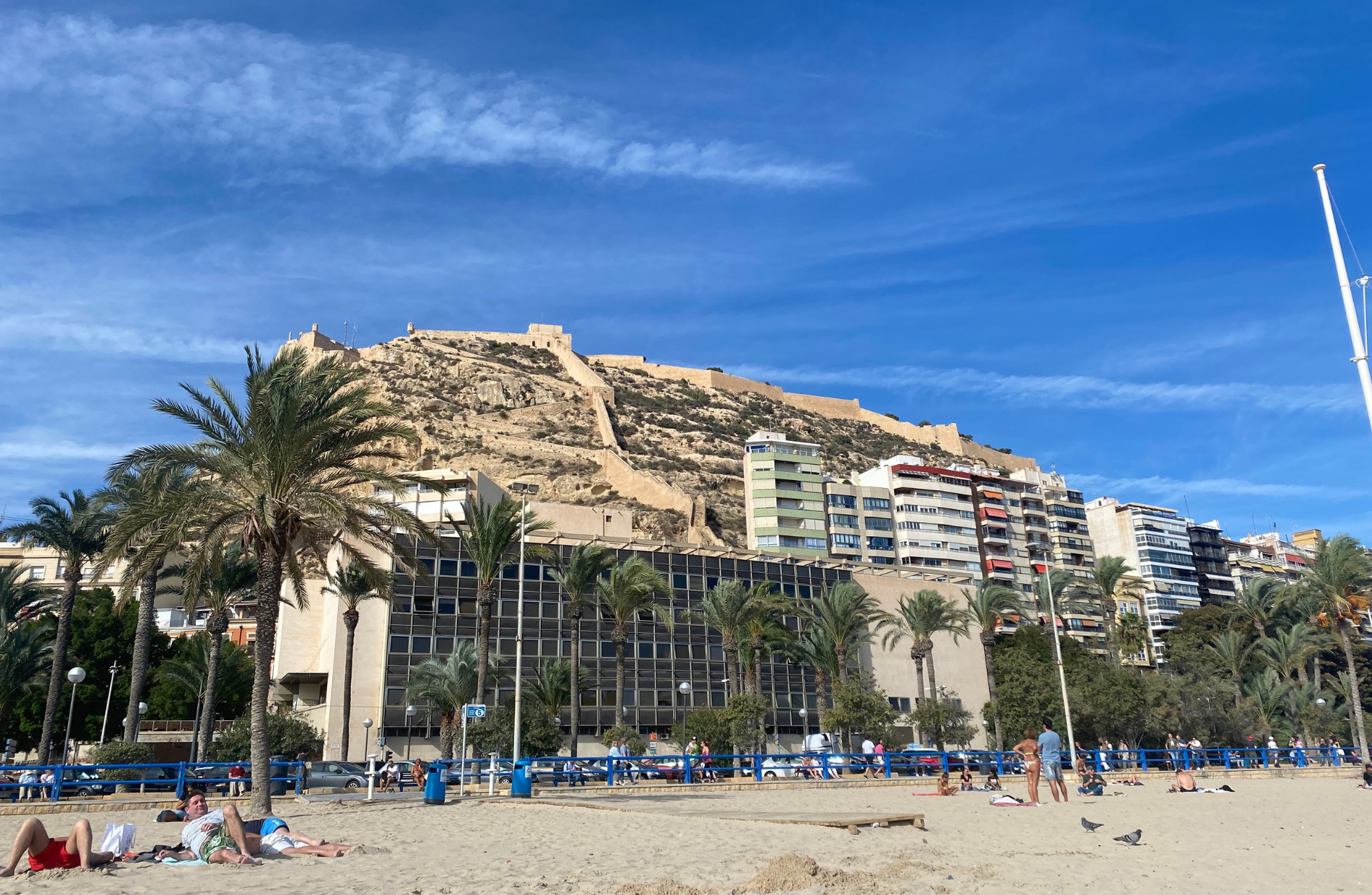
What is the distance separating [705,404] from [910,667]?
79440 millimetres

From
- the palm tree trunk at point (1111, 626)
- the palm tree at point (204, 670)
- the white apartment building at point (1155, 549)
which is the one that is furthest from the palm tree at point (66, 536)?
the white apartment building at point (1155, 549)

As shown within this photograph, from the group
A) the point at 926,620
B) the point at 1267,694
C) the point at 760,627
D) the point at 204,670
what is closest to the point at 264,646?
the point at 760,627

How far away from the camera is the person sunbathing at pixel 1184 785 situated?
83.1 feet

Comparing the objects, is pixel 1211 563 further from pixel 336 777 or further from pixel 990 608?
pixel 336 777

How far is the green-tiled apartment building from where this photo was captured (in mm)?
95125

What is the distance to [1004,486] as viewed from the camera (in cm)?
10869

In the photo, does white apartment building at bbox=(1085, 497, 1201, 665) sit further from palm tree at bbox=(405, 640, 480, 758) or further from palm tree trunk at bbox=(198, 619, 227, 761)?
palm tree trunk at bbox=(198, 619, 227, 761)

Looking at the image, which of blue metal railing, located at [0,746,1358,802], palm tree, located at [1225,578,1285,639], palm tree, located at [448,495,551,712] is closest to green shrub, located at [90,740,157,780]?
blue metal railing, located at [0,746,1358,802]

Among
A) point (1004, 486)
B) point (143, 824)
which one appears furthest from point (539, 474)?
point (143, 824)

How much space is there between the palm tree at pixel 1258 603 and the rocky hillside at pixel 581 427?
41724 millimetres

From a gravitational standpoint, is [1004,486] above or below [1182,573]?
above

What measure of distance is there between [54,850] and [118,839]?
0.75m

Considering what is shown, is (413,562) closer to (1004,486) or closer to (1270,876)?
(1270,876)

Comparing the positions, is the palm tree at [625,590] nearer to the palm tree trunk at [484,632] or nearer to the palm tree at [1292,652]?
the palm tree trunk at [484,632]
